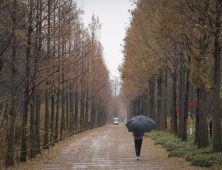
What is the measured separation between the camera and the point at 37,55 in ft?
45.4

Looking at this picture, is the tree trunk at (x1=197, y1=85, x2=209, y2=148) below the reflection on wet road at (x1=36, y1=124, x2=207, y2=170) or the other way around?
the other way around

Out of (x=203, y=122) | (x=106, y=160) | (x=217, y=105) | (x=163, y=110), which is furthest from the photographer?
(x=163, y=110)

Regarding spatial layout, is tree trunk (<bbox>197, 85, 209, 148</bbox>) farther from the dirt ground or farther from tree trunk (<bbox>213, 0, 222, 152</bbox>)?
the dirt ground

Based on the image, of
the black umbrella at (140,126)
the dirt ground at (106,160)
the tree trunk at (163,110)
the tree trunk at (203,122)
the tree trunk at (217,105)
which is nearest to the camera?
the dirt ground at (106,160)

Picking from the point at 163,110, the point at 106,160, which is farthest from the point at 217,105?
the point at 163,110

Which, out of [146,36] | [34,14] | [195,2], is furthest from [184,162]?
[146,36]

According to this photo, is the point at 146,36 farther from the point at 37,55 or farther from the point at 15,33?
the point at 15,33

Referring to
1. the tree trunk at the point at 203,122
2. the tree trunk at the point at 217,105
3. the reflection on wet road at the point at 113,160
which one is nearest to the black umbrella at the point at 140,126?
the reflection on wet road at the point at 113,160

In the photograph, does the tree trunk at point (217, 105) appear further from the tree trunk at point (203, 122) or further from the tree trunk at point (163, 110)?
the tree trunk at point (163, 110)

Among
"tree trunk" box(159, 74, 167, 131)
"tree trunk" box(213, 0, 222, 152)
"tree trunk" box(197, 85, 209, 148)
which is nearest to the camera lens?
"tree trunk" box(213, 0, 222, 152)

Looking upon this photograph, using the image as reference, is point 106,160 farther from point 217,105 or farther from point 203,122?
point 217,105

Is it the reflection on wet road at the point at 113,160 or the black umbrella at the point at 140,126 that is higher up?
Answer: the black umbrella at the point at 140,126

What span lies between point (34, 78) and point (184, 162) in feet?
24.2

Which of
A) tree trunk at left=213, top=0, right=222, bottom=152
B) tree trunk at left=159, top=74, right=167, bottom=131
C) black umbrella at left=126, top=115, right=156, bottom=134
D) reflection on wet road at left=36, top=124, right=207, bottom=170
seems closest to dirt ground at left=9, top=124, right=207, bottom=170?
reflection on wet road at left=36, top=124, right=207, bottom=170
